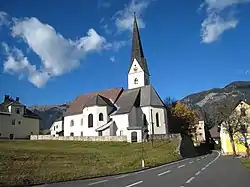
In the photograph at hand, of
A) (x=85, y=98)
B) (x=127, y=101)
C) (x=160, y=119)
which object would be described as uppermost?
(x=85, y=98)

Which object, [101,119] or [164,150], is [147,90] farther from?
[164,150]

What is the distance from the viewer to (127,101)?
226 feet

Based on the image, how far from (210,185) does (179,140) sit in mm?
37318

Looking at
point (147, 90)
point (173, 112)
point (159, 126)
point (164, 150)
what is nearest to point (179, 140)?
point (164, 150)

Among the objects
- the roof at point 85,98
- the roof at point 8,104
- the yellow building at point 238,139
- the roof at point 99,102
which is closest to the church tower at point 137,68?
the roof at point 85,98

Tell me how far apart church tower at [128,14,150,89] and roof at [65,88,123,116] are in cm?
816

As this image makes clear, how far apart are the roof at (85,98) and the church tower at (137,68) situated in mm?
8158

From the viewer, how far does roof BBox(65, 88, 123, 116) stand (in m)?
75.0

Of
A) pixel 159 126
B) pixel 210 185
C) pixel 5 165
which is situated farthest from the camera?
pixel 159 126

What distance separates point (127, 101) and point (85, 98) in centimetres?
1709

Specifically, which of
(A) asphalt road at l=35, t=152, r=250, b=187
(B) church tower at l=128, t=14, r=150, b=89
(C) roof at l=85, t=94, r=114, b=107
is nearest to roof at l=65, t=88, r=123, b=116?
(C) roof at l=85, t=94, r=114, b=107

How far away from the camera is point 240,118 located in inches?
1889

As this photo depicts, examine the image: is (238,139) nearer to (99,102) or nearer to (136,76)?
(99,102)

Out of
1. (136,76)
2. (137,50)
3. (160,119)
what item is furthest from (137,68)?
(160,119)
